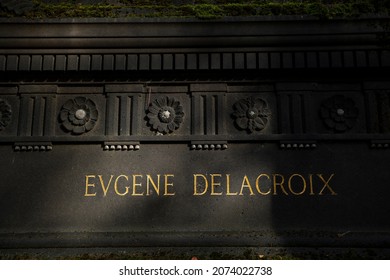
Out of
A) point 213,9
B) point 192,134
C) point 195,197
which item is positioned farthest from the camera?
point 213,9

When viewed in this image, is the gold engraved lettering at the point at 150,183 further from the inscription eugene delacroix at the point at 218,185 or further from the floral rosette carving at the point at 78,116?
the floral rosette carving at the point at 78,116

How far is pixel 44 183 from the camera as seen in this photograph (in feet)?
27.9

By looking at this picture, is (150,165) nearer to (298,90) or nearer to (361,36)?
(298,90)

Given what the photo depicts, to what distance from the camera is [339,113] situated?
8703mm

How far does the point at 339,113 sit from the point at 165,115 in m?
2.64

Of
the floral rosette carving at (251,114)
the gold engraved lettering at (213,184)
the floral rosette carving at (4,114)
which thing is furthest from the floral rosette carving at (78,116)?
the floral rosette carving at (251,114)

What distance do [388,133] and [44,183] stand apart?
203 inches

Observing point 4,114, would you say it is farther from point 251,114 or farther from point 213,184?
point 251,114

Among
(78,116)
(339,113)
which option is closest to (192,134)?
(78,116)

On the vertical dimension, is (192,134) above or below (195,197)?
above

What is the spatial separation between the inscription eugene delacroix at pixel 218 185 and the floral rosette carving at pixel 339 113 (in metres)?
0.77

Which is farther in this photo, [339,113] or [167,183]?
[339,113]

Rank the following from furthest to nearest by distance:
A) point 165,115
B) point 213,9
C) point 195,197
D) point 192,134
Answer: point 213,9 → point 165,115 → point 192,134 → point 195,197
